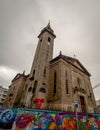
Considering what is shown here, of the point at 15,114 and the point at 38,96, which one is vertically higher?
the point at 38,96

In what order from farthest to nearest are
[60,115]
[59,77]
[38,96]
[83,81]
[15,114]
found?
[83,81]
[59,77]
[38,96]
[60,115]
[15,114]

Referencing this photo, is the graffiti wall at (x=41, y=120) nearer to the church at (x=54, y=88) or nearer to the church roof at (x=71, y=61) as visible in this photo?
the church at (x=54, y=88)

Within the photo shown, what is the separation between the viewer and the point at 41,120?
823 centimetres

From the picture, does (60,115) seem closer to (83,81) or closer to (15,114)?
(15,114)

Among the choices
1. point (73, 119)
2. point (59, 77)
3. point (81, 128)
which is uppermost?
point (59, 77)

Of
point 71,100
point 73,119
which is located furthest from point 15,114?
point 71,100

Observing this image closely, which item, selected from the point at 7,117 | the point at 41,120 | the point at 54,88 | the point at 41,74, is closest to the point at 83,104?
the point at 54,88

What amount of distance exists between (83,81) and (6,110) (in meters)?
19.2

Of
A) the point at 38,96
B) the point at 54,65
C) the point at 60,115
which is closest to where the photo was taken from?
the point at 60,115

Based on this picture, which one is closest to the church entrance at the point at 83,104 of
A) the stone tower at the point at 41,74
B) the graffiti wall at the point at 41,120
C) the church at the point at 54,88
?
the church at the point at 54,88

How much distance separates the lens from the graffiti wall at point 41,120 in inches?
299

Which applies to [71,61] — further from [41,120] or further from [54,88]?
[41,120]

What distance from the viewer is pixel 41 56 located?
21.7 m

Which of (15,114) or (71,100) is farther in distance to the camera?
(71,100)
